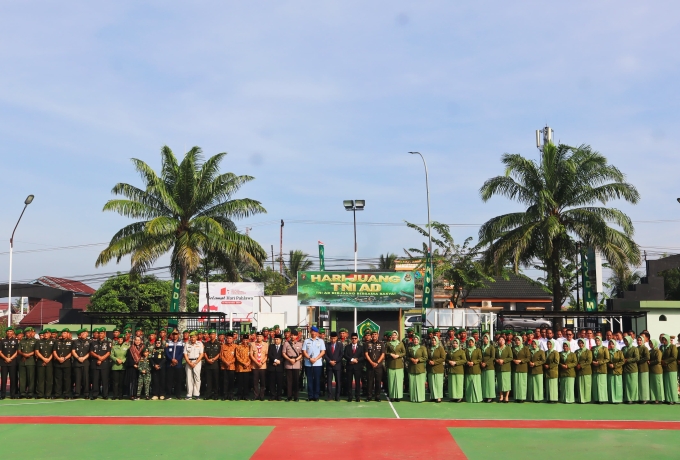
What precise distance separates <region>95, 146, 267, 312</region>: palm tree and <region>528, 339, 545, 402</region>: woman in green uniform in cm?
1404

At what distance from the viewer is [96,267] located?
994 inches

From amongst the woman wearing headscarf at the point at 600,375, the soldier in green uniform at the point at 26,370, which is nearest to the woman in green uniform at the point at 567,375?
the woman wearing headscarf at the point at 600,375

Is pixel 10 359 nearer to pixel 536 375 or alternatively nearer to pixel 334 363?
pixel 334 363

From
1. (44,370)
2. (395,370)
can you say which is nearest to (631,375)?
(395,370)

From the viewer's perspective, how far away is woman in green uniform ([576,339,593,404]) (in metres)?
14.7

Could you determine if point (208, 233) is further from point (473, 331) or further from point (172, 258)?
point (473, 331)

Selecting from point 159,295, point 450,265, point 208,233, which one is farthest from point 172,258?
point 159,295

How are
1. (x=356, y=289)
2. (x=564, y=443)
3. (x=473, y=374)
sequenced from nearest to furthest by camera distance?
(x=564, y=443) → (x=473, y=374) → (x=356, y=289)

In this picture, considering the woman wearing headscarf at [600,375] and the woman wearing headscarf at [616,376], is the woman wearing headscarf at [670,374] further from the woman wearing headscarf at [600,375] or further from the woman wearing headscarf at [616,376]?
the woman wearing headscarf at [600,375]

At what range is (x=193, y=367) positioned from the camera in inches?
598

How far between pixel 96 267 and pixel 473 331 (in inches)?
556

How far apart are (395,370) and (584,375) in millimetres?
3969

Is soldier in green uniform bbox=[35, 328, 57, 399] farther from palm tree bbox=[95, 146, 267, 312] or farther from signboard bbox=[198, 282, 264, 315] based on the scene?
signboard bbox=[198, 282, 264, 315]

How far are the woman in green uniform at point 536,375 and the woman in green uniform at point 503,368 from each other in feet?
1.49
